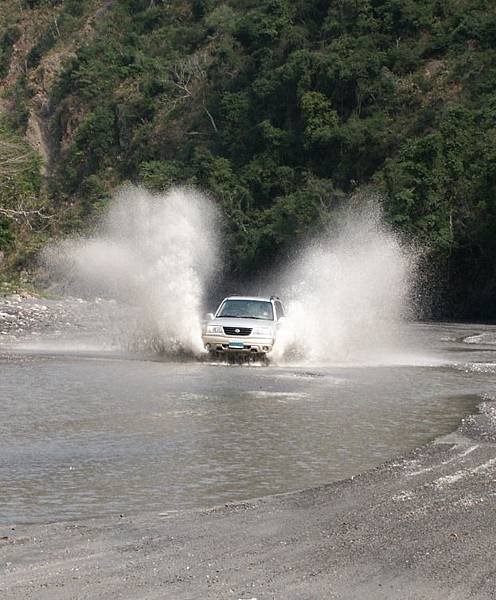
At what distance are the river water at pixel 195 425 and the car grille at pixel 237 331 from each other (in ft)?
2.60

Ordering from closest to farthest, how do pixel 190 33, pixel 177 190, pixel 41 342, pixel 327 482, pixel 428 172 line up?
pixel 327 482, pixel 41 342, pixel 428 172, pixel 177 190, pixel 190 33

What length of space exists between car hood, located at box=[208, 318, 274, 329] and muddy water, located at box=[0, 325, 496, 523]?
95cm

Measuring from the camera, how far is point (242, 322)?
25328mm

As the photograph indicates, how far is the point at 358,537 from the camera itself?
8.69m

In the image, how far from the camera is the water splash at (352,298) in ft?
93.5

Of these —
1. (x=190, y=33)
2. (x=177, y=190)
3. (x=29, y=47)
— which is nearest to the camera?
(x=177, y=190)

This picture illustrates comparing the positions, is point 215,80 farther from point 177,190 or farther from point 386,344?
point 386,344

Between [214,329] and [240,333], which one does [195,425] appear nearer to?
[240,333]

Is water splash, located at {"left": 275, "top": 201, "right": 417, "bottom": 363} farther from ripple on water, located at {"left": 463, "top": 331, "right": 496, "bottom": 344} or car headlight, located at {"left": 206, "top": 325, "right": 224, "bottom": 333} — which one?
ripple on water, located at {"left": 463, "top": 331, "right": 496, "bottom": 344}

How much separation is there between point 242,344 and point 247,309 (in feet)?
5.19

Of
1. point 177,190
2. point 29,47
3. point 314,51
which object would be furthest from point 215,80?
point 29,47

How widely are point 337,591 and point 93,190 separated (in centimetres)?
9085

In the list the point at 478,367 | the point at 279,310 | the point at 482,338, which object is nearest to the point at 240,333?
the point at 279,310

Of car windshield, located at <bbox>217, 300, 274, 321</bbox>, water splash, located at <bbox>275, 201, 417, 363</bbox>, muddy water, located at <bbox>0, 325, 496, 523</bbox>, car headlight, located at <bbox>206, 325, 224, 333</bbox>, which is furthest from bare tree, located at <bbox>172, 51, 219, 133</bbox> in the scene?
muddy water, located at <bbox>0, 325, 496, 523</bbox>
